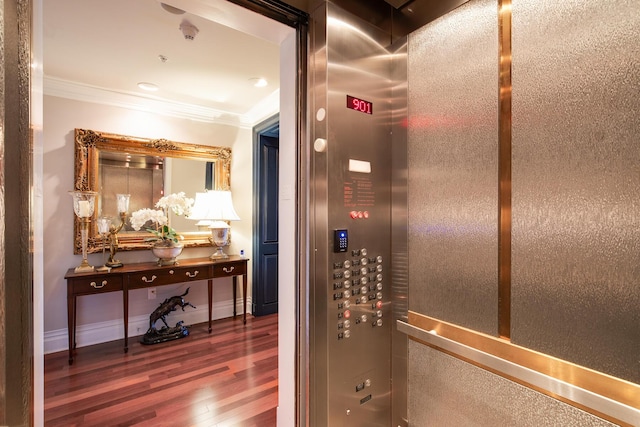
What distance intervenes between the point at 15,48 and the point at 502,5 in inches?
60.1

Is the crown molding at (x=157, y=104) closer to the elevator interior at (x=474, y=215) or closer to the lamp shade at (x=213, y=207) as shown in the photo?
the lamp shade at (x=213, y=207)

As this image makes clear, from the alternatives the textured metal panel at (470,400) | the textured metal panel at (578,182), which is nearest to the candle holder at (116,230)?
the textured metal panel at (470,400)

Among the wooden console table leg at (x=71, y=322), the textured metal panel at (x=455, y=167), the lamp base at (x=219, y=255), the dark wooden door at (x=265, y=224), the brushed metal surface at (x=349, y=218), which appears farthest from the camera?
the dark wooden door at (x=265, y=224)

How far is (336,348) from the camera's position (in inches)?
47.4

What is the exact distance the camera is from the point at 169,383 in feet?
7.09

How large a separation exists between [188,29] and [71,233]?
2.22m

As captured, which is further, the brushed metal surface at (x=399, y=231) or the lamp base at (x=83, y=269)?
the lamp base at (x=83, y=269)

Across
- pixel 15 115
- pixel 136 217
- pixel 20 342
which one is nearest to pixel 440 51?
pixel 15 115

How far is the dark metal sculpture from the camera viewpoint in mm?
2840

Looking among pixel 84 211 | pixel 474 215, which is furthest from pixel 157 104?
pixel 474 215

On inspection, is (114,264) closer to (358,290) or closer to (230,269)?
(230,269)

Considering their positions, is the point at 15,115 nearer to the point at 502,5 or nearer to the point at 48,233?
the point at 502,5

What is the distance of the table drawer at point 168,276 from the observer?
267 cm

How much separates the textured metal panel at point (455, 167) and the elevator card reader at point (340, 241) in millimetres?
328
